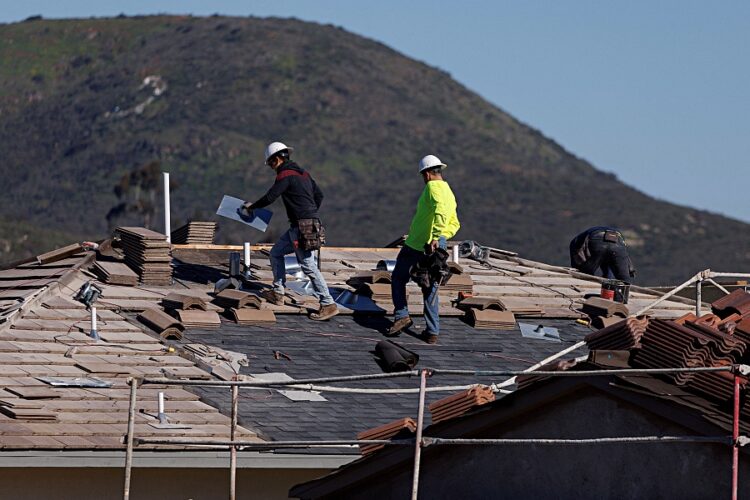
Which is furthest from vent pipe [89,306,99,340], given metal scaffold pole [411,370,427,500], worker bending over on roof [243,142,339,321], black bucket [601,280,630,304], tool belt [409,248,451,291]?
black bucket [601,280,630,304]

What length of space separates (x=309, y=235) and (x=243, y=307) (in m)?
1.10

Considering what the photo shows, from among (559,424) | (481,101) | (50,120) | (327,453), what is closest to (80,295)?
(327,453)

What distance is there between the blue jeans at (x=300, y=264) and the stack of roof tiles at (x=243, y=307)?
56 centimetres

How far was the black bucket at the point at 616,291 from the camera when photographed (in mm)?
20875

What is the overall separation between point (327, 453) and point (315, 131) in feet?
407

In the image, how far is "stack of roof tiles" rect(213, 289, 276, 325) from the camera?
17.9 m

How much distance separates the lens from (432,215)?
58.0 ft

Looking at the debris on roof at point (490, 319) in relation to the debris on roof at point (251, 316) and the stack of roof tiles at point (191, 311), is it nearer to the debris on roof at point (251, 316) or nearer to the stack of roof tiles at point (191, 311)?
the debris on roof at point (251, 316)

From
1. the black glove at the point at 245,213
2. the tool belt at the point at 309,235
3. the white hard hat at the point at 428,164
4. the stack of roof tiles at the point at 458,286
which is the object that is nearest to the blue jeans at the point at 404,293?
the white hard hat at the point at 428,164

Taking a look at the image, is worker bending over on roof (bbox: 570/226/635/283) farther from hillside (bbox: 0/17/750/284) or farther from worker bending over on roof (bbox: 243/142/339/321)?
hillside (bbox: 0/17/750/284)

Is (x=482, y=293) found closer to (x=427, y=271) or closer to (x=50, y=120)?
(x=427, y=271)

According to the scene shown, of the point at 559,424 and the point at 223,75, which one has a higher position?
the point at 223,75

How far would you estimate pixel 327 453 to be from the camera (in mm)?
14242

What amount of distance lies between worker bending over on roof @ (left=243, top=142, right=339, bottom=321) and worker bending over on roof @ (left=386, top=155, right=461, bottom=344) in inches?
32.6
